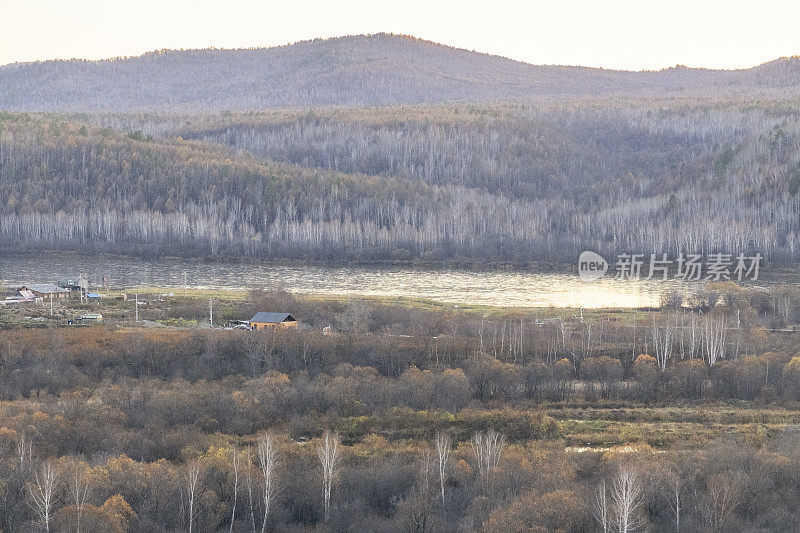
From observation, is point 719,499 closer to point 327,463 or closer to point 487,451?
point 487,451

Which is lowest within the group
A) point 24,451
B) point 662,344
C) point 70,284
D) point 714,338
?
point 24,451

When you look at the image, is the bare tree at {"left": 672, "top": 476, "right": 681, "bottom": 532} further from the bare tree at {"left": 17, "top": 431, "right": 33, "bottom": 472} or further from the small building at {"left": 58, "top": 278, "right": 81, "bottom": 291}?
the small building at {"left": 58, "top": 278, "right": 81, "bottom": 291}

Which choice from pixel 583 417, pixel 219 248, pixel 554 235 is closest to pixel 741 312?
pixel 583 417

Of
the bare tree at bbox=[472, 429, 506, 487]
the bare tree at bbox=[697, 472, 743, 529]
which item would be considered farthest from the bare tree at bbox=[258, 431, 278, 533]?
the bare tree at bbox=[697, 472, 743, 529]

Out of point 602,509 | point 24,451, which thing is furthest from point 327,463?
point 24,451

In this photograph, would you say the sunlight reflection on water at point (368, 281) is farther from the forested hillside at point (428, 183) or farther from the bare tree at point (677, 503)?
the bare tree at point (677, 503)

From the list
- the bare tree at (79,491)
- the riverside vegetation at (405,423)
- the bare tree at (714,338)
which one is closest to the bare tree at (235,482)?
the riverside vegetation at (405,423)

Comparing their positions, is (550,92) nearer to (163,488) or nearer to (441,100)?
(441,100)
